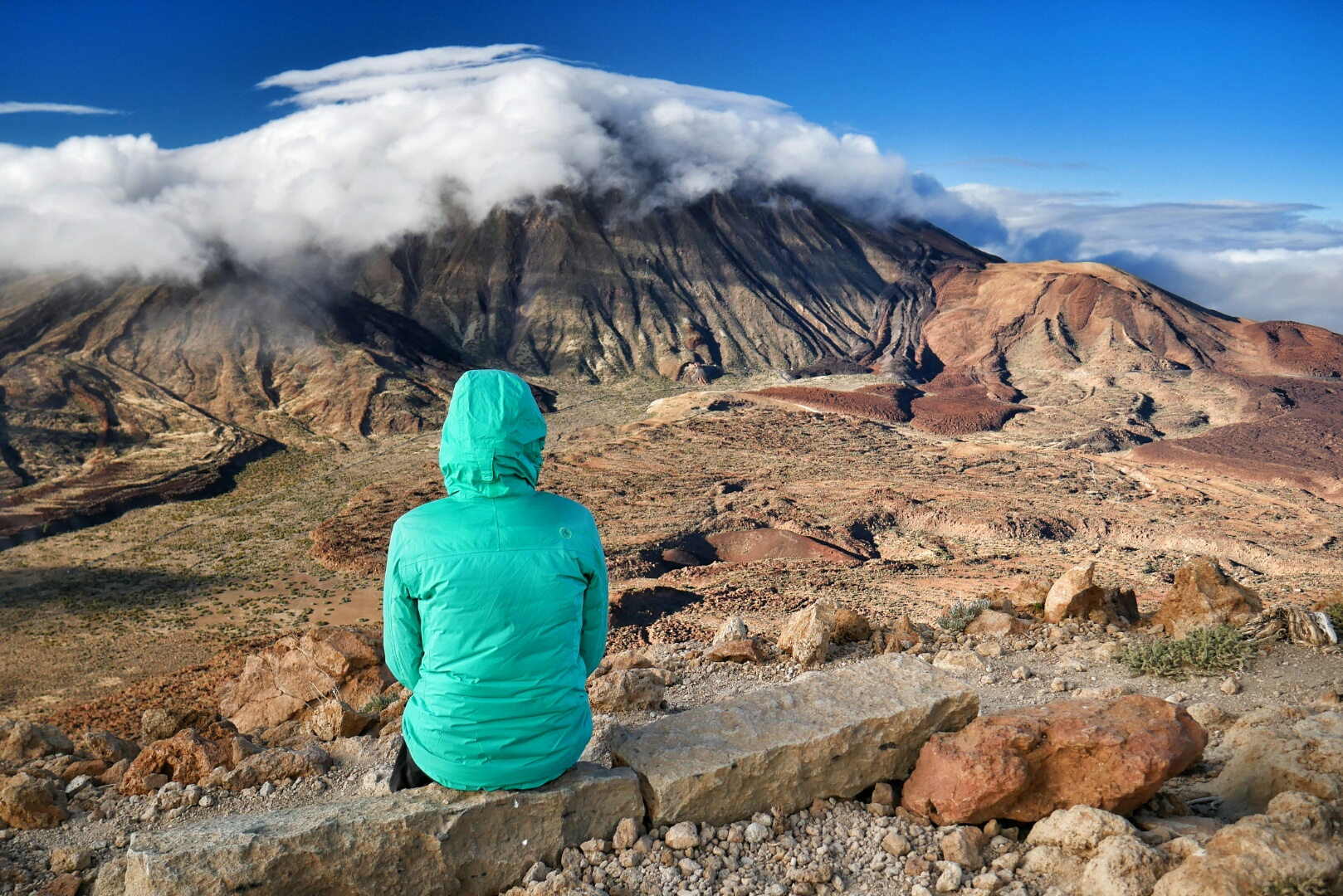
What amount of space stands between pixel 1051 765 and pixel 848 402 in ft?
114

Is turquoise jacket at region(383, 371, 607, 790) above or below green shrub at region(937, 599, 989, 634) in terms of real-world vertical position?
above

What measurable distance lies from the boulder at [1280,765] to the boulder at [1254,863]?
0.70 m

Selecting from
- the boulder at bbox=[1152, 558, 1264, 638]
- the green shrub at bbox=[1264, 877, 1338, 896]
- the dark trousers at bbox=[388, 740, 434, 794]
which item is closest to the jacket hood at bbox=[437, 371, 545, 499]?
the dark trousers at bbox=[388, 740, 434, 794]

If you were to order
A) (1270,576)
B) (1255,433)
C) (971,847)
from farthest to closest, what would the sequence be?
(1255,433), (1270,576), (971,847)

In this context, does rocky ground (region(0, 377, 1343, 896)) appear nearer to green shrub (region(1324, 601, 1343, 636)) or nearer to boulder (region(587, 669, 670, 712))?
boulder (region(587, 669, 670, 712))

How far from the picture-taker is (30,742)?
17.4 ft

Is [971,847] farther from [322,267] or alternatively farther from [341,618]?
[322,267]

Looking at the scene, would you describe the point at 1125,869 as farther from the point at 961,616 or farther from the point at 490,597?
the point at 961,616

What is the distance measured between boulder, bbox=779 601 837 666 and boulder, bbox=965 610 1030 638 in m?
1.25

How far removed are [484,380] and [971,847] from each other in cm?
247

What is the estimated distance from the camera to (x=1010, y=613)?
7086 millimetres

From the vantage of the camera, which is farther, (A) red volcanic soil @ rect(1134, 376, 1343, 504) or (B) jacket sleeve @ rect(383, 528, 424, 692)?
(A) red volcanic soil @ rect(1134, 376, 1343, 504)

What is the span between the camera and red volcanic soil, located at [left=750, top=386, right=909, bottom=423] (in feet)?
118

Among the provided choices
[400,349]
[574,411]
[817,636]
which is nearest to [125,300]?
[400,349]
